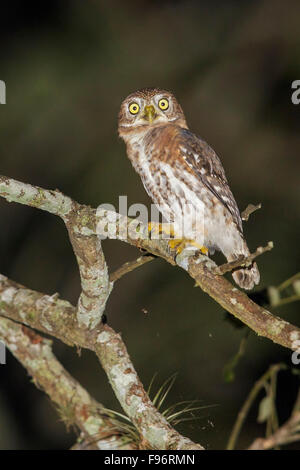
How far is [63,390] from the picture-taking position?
3.49m

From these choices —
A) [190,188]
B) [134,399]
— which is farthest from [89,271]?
[190,188]

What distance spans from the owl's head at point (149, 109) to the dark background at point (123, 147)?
248 cm

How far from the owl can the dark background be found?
2174 mm

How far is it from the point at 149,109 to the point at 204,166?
558mm

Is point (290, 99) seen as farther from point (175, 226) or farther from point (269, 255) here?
point (175, 226)

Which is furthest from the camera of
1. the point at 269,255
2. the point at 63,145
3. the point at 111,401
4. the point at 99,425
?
the point at 63,145

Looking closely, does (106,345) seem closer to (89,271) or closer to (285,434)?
(89,271)

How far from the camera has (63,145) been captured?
705cm

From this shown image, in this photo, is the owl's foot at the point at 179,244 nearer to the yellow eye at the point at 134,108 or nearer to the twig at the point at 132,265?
the twig at the point at 132,265

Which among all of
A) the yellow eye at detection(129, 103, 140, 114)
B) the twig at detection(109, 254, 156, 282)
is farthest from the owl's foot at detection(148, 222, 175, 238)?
the yellow eye at detection(129, 103, 140, 114)

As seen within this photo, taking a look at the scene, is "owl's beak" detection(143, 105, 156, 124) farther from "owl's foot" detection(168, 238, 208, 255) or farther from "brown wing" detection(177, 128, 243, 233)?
"owl's foot" detection(168, 238, 208, 255)

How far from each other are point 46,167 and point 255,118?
2.40 m
